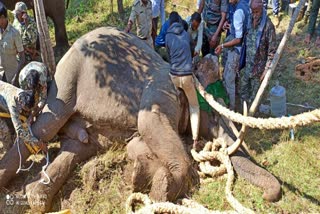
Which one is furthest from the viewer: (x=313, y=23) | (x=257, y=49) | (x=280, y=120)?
(x=313, y=23)

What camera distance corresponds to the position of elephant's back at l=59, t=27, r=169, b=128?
6.01 m

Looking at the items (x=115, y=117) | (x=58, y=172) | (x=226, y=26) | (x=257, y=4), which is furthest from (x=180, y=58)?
(x=58, y=172)

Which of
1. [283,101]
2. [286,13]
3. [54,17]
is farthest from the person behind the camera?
[286,13]

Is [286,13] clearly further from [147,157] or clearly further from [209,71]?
[147,157]

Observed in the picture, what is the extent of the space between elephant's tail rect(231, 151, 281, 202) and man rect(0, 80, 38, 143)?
2.61m

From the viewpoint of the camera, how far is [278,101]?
22.5 feet

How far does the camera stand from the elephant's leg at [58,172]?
18.2 ft

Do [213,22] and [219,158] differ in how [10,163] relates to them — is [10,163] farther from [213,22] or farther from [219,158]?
[213,22]

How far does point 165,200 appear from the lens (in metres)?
5.40

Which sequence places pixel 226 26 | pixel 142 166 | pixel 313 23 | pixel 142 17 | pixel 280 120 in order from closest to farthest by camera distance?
pixel 280 120 < pixel 142 166 < pixel 226 26 < pixel 142 17 < pixel 313 23

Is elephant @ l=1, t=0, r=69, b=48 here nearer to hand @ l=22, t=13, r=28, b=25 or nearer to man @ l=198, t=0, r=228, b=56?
hand @ l=22, t=13, r=28, b=25

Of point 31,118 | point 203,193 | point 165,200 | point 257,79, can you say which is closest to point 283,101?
point 257,79

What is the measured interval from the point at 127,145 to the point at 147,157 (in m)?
0.44

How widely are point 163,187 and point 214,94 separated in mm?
1670
